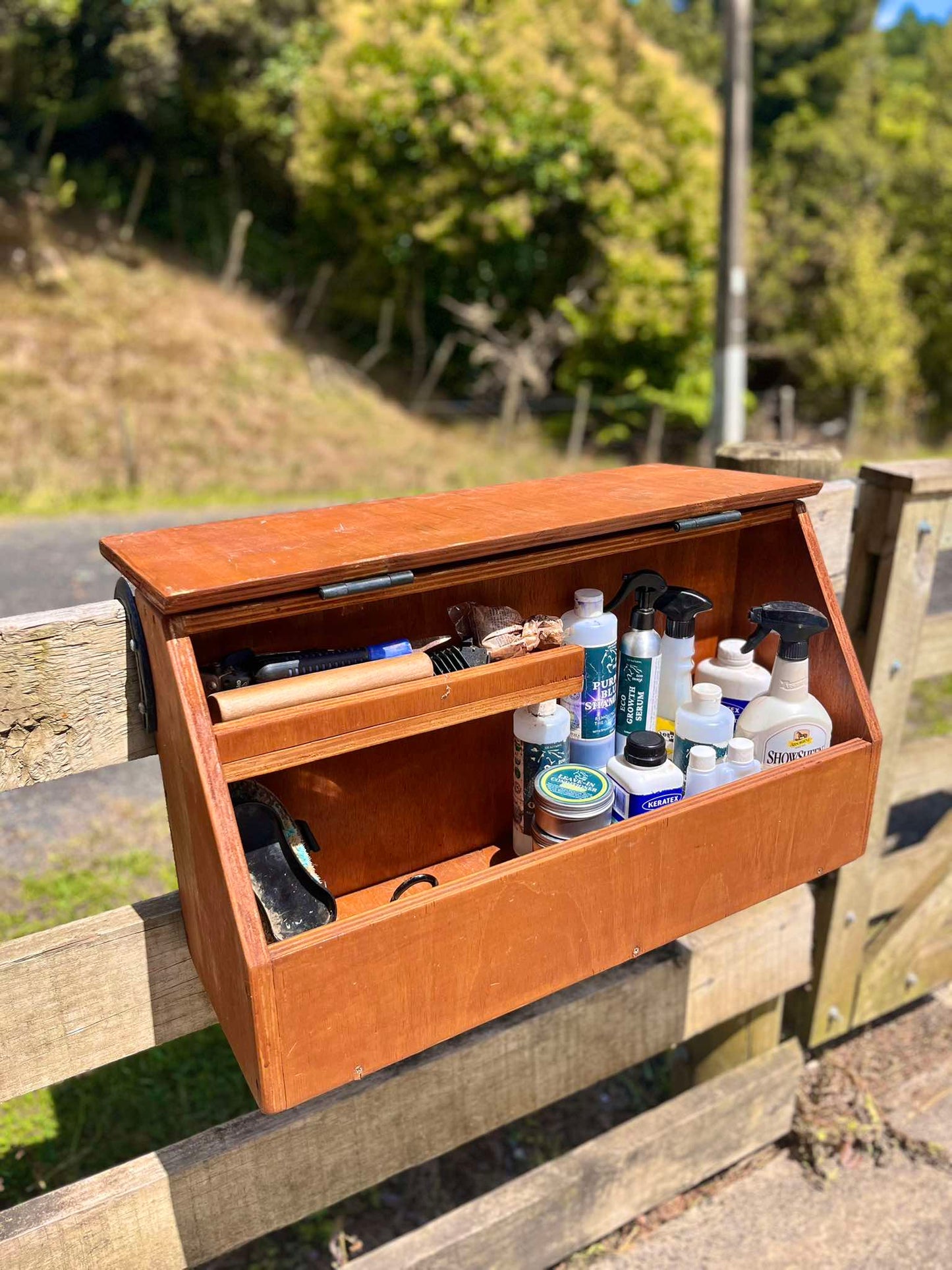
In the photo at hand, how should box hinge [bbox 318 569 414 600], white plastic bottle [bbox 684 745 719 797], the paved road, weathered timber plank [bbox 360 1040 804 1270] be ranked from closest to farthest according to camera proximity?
1. box hinge [bbox 318 569 414 600]
2. white plastic bottle [bbox 684 745 719 797]
3. weathered timber plank [bbox 360 1040 804 1270]
4. the paved road

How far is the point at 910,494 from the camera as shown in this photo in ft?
6.84

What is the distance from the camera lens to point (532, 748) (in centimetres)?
158

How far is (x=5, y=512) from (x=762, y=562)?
8535 millimetres

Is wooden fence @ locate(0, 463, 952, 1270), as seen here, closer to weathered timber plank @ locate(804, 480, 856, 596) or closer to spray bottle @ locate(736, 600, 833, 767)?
weathered timber plank @ locate(804, 480, 856, 596)

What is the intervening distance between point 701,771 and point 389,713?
0.60m

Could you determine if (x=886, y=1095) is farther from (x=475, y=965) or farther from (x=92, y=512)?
(x=92, y=512)

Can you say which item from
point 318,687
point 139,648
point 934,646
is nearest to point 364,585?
point 318,687

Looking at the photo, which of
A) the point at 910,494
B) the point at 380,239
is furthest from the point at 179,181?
the point at 910,494

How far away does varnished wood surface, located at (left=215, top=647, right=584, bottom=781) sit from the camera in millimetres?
1142

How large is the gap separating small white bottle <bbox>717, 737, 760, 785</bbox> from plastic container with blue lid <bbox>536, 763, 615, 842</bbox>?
8.6 inches

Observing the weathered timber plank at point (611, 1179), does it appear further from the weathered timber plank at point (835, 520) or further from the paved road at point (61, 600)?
the paved road at point (61, 600)

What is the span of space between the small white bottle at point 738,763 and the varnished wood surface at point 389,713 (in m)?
0.33

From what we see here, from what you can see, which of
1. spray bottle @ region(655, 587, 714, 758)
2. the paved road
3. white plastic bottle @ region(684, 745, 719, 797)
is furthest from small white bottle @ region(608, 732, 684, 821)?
the paved road

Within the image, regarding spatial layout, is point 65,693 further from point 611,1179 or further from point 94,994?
point 611,1179
